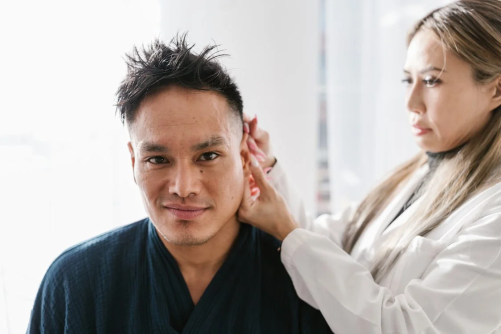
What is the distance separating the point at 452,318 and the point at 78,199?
1.06 meters

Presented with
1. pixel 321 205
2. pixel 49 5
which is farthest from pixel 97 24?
pixel 321 205

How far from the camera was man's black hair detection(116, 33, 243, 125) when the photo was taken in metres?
1.19

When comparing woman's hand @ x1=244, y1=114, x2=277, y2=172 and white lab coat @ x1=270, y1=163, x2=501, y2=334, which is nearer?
white lab coat @ x1=270, y1=163, x2=501, y2=334

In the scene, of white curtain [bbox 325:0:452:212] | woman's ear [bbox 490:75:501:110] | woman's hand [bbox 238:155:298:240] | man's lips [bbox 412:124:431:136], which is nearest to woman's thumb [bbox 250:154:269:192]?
woman's hand [bbox 238:155:298:240]

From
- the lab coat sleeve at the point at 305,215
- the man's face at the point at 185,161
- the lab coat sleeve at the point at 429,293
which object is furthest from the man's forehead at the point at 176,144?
the lab coat sleeve at the point at 305,215

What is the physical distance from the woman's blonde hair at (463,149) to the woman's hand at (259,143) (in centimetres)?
45

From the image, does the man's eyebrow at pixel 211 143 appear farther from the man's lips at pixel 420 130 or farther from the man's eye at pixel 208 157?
the man's lips at pixel 420 130

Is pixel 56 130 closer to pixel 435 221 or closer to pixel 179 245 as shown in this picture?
pixel 179 245

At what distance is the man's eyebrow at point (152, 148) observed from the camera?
1173mm

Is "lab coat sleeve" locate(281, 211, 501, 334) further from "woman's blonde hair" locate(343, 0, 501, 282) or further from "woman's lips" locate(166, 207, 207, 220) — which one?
"woman's lips" locate(166, 207, 207, 220)

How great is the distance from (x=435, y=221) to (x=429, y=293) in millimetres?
246

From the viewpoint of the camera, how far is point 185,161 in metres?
1.18

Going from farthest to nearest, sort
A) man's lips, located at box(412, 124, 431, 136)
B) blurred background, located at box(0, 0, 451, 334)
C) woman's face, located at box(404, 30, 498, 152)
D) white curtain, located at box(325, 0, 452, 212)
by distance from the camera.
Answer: white curtain, located at box(325, 0, 452, 212)
man's lips, located at box(412, 124, 431, 136)
woman's face, located at box(404, 30, 498, 152)
blurred background, located at box(0, 0, 451, 334)

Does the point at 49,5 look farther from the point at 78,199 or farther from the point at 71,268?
the point at 71,268
